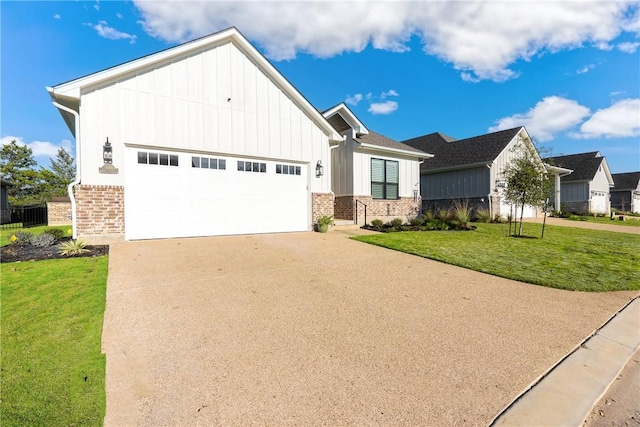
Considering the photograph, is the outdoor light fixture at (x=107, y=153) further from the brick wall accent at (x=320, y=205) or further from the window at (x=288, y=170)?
the brick wall accent at (x=320, y=205)

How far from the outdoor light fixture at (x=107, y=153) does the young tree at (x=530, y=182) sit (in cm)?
1385

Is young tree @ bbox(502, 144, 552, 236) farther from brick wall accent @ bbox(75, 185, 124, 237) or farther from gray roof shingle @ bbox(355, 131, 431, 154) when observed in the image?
brick wall accent @ bbox(75, 185, 124, 237)

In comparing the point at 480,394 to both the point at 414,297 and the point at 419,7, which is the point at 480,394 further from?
the point at 419,7

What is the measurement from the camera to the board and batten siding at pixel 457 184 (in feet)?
62.1

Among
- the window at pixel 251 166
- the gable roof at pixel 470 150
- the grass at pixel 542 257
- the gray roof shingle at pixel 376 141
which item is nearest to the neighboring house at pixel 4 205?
the window at pixel 251 166

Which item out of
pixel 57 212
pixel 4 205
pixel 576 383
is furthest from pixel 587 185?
pixel 4 205

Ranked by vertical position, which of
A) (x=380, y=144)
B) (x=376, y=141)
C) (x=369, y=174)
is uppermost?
(x=376, y=141)

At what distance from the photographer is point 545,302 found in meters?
4.33

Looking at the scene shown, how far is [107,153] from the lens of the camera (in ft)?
26.5

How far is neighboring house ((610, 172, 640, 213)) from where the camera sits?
37.1 meters

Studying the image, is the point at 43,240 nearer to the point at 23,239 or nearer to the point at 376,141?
the point at 23,239

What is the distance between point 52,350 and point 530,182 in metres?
13.8

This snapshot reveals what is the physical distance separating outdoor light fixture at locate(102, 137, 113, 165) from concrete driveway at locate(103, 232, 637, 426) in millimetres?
3886

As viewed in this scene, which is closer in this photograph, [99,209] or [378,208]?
[99,209]
